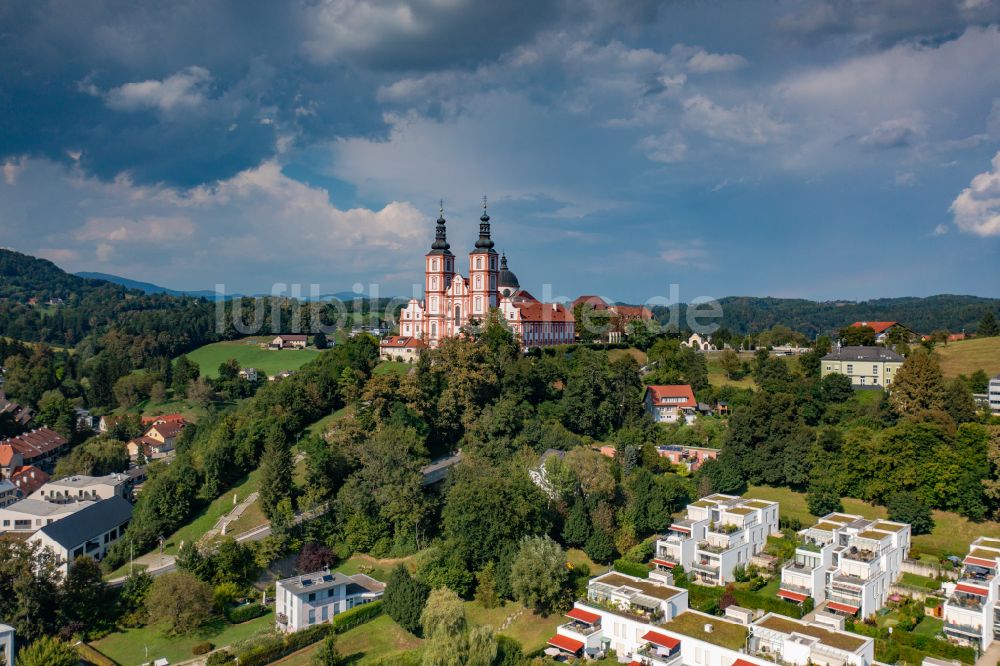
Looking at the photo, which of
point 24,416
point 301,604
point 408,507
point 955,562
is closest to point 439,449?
point 408,507

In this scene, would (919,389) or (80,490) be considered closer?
(919,389)

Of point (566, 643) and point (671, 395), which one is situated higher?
point (671, 395)

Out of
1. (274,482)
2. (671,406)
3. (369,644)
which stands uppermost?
(671,406)

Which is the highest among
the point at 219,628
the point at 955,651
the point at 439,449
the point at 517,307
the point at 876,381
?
the point at 517,307

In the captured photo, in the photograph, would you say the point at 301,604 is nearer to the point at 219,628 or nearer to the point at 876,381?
the point at 219,628

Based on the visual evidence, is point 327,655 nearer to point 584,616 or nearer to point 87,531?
point 584,616

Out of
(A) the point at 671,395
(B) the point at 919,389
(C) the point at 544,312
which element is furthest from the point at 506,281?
(B) the point at 919,389
